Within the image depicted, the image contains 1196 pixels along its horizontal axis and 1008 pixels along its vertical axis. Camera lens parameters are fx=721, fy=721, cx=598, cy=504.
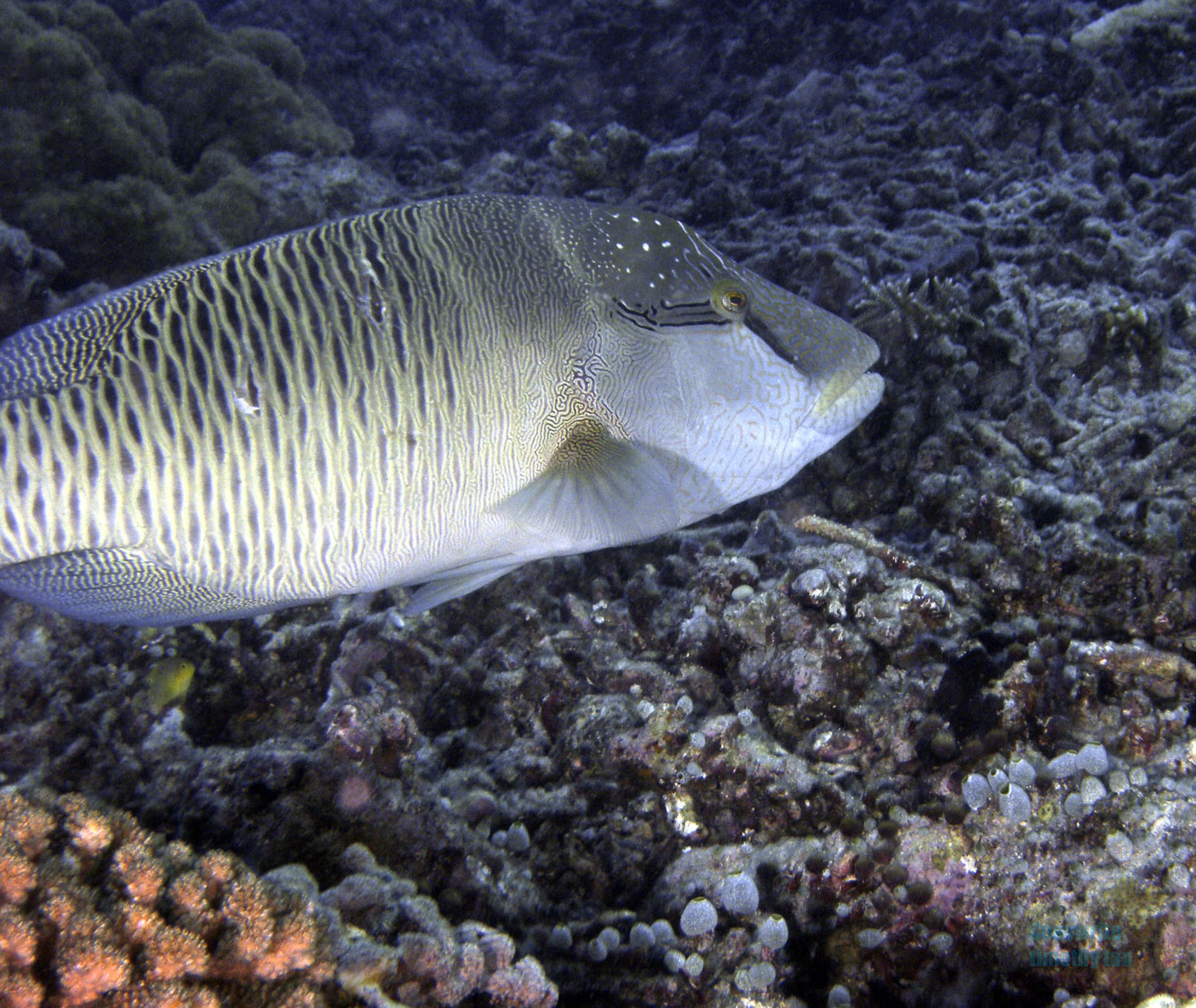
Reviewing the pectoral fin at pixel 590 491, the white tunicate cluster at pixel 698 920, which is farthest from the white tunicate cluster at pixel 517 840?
the pectoral fin at pixel 590 491

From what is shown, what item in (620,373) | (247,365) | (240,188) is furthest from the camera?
(240,188)

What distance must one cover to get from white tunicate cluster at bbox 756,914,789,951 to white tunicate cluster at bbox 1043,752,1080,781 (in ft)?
3.17

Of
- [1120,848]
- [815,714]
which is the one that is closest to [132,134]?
[815,714]

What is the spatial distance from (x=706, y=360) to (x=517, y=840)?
1.88 meters

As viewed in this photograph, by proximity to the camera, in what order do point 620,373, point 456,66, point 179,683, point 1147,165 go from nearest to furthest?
point 620,373 → point 179,683 → point 1147,165 → point 456,66

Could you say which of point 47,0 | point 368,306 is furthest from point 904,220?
point 47,0

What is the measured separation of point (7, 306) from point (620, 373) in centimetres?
531

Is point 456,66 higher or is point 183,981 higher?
point 456,66

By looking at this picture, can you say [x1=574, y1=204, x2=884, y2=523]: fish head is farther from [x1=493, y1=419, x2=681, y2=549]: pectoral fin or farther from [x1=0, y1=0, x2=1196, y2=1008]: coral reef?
[x1=0, y1=0, x2=1196, y2=1008]: coral reef

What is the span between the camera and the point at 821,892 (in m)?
2.34

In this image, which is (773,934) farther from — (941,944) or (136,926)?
(136,926)

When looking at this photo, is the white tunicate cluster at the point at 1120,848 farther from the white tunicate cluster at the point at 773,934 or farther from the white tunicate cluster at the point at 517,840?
the white tunicate cluster at the point at 517,840

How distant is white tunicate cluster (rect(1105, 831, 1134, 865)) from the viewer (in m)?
2.10

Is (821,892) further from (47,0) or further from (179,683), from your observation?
(47,0)
